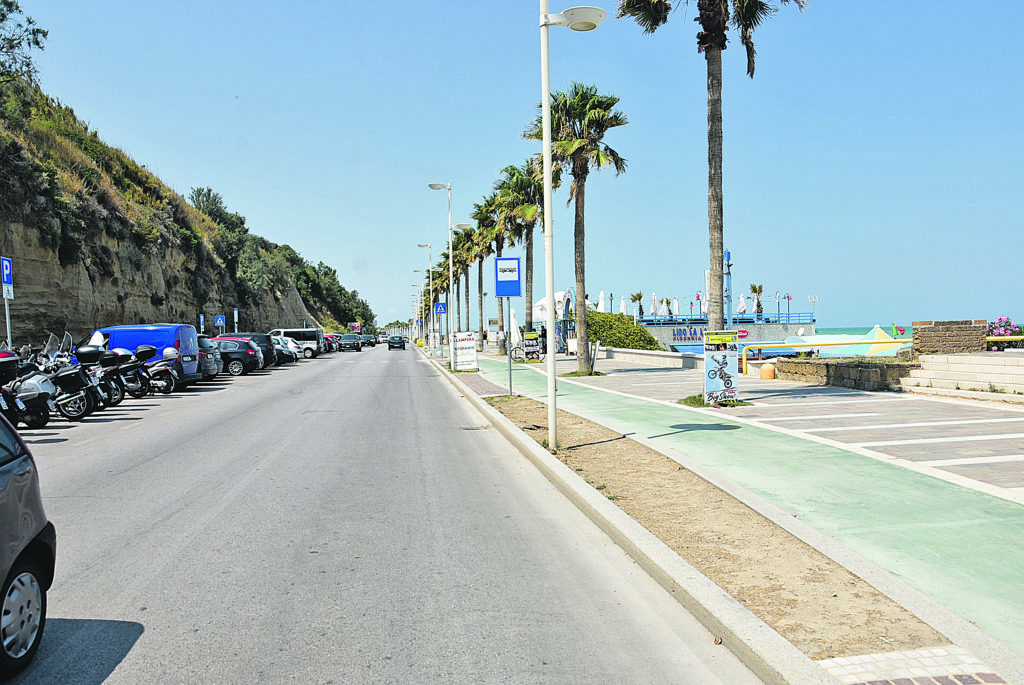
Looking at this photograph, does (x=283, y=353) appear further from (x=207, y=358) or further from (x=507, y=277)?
(x=507, y=277)

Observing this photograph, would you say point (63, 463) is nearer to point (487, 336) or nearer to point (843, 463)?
point (843, 463)

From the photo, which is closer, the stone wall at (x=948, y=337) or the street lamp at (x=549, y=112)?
the street lamp at (x=549, y=112)

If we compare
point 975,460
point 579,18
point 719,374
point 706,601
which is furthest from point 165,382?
point 706,601

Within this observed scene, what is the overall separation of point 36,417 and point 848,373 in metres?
17.1

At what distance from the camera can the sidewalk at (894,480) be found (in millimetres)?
4496

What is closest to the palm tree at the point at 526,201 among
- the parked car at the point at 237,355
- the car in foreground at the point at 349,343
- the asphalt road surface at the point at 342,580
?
the parked car at the point at 237,355

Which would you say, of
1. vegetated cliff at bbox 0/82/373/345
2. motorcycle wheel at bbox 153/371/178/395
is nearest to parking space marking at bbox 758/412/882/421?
motorcycle wheel at bbox 153/371/178/395

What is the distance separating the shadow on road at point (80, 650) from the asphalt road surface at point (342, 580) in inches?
0.5

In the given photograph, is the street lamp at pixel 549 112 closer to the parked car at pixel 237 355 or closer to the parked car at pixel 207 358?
the parked car at pixel 207 358

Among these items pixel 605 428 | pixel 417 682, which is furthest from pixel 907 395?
pixel 417 682

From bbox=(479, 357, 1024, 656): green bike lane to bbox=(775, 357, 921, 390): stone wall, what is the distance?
6875 mm

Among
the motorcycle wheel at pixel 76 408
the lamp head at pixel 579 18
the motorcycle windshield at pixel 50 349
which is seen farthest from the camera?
the motorcycle windshield at pixel 50 349

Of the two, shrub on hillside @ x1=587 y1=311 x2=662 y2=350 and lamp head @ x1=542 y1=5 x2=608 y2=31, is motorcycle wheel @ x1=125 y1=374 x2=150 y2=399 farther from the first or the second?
shrub on hillside @ x1=587 y1=311 x2=662 y2=350

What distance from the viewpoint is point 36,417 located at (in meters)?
14.3
